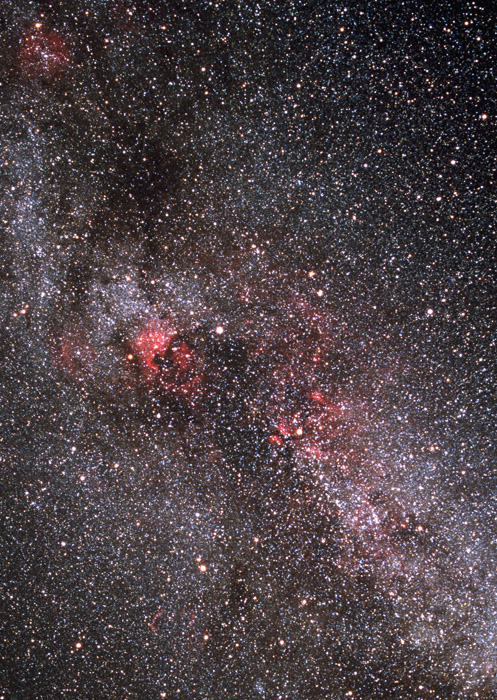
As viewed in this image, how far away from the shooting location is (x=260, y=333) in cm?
110

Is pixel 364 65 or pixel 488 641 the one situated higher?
pixel 364 65

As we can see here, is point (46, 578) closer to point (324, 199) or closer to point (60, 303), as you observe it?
point (60, 303)

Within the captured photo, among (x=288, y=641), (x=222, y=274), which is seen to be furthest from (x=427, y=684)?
(x=222, y=274)

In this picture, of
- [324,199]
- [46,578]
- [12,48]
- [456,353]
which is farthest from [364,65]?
[46,578]

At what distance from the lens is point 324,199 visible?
3.57 feet

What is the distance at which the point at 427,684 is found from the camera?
1.11m

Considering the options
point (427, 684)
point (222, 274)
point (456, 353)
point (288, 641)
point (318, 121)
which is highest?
point (318, 121)

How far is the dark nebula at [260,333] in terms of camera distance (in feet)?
3.50

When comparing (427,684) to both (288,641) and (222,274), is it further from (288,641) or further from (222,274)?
(222,274)

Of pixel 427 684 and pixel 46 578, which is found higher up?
pixel 46 578

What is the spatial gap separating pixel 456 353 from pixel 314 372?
17.3 inches

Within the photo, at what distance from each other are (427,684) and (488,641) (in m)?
0.23

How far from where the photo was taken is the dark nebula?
1.07 metres

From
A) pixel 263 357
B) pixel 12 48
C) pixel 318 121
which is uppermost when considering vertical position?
pixel 12 48
